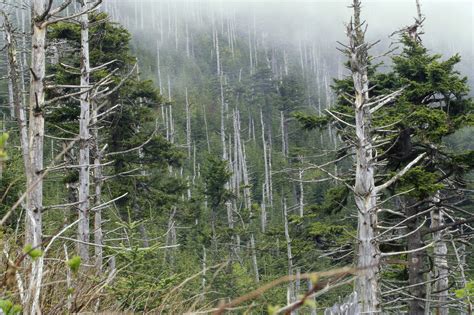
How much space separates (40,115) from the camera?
3.71 m

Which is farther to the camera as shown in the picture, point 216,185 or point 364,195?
point 216,185

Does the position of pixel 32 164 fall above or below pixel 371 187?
above

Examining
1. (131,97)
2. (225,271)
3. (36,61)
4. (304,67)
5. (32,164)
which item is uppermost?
(304,67)

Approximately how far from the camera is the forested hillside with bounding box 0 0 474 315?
11.1ft

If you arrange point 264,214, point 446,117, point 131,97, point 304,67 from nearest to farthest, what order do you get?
1. point 446,117
2. point 131,97
3. point 264,214
4. point 304,67

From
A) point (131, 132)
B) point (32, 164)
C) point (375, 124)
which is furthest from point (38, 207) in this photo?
point (131, 132)

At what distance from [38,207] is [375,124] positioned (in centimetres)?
984

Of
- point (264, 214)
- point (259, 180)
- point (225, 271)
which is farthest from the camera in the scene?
point (259, 180)

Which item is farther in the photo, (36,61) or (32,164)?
(36,61)

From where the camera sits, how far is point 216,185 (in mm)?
26906

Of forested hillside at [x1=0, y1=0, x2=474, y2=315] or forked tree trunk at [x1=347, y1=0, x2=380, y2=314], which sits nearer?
forested hillside at [x1=0, y1=0, x2=474, y2=315]

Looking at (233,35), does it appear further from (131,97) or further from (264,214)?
(131,97)

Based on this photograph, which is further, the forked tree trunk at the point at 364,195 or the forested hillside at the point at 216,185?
the forked tree trunk at the point at 364,195

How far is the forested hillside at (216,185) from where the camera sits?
3.37 meters
